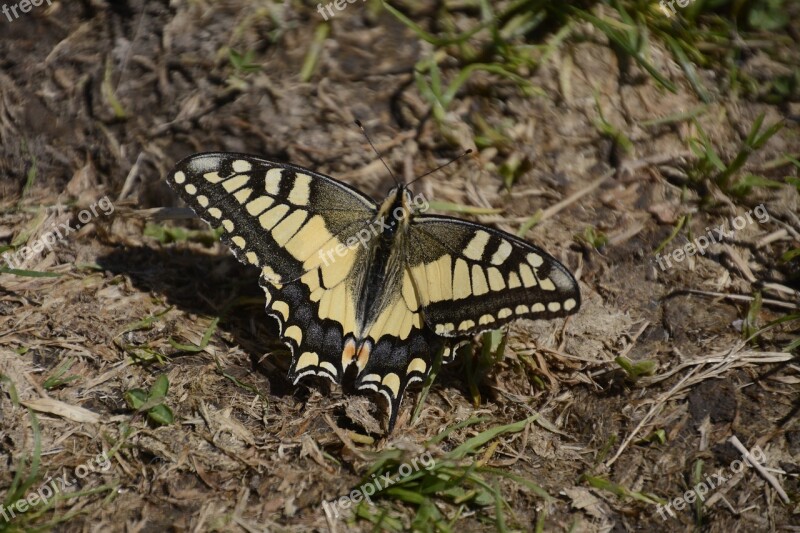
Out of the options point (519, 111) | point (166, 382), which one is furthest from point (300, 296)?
point (519, 111)

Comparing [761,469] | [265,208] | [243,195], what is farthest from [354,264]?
[761,469]

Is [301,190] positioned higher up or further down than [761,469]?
higher up

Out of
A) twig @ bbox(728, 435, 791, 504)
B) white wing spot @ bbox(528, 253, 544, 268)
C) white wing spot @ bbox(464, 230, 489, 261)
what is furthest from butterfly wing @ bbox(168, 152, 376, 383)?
twig @ bbox(728, 435, 791, 504)

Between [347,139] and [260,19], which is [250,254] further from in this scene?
[260,19]

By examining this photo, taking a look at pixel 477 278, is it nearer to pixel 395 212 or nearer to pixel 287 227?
pixel 395 212

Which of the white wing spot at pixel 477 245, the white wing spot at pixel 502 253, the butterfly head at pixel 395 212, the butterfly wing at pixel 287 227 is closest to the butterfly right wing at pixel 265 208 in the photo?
the butterfly wing at pixel 287 227

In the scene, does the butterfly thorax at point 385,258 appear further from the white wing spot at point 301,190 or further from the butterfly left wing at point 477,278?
the white wing spot at point 301,190
